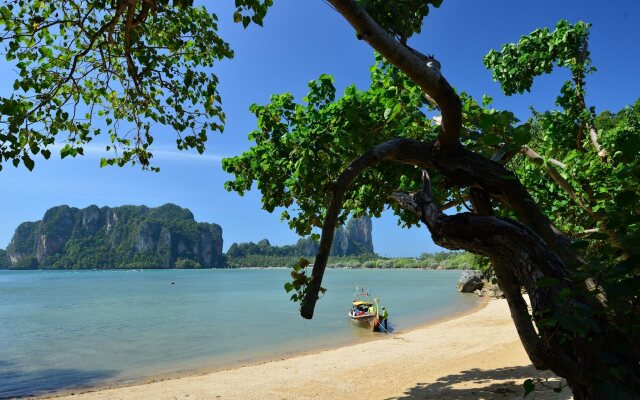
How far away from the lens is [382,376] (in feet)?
43.1

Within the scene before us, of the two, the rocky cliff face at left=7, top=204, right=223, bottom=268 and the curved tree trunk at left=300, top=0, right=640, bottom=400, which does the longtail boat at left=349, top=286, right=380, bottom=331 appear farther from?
the rocky cliff face at left=7, top=204, right=223, bottom=268

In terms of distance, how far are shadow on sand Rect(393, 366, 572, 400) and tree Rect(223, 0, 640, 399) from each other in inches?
144

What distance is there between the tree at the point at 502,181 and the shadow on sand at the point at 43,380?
1314 cm

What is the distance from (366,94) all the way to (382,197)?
148cm

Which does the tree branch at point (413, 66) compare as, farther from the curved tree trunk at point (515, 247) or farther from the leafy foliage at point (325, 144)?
the leafy foliage at point (325, 144)

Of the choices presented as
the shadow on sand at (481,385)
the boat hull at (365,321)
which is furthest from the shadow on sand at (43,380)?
the boat hull at (365,321)

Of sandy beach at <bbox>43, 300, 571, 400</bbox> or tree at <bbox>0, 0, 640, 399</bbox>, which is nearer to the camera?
tree at <bbox>0, 0, 640, 399</bbox>

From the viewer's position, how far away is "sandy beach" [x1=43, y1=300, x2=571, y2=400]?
1042cm

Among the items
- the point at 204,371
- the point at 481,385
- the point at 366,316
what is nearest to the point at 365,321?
the point at 366,316

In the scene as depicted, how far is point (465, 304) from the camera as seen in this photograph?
1495 inches

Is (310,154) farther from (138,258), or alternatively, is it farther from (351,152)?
(138,258)

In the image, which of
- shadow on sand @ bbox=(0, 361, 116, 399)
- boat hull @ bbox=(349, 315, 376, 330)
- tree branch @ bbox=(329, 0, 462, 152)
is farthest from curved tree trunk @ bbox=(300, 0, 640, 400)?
boat hull @ bbox=(349, 315, 376, 330)

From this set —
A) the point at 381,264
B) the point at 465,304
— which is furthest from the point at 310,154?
the point at 381,264

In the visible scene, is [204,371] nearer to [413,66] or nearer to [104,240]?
[413,66]
